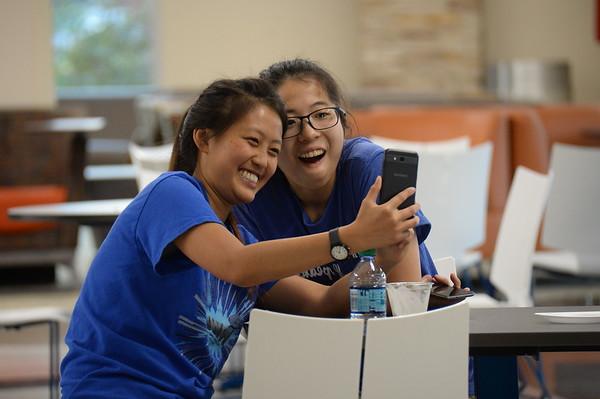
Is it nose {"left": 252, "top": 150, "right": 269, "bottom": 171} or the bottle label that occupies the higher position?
nose {"left": 252, "top": 150, "right": 269, "bottom": 171}

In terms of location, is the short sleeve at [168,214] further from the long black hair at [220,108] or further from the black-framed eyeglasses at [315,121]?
the black-framed eyeglasses at [315,121]

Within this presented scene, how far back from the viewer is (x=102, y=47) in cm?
1259

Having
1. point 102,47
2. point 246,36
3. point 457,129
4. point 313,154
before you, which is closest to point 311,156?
point 313,154

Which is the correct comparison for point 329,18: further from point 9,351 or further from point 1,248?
point 9,351

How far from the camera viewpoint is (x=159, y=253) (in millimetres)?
1768

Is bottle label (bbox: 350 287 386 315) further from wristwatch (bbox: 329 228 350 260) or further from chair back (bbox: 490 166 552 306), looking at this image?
chair back (bbox: 490 166 552 306)

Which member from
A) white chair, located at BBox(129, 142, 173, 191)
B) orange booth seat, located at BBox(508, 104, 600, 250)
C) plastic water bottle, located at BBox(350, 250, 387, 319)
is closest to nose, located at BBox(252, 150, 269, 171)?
plastic water bottle, located at BBox(350, 250, 387, 319)

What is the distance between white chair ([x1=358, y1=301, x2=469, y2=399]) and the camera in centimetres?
159

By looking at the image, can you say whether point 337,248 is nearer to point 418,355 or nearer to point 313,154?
point 418,355

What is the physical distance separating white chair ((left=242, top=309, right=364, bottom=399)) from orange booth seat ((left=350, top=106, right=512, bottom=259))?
14.3 feet

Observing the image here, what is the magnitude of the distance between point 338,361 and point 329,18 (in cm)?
1048

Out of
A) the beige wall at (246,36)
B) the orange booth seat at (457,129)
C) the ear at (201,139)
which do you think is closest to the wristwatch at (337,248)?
the ear at (201,139)

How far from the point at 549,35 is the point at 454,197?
7876 mm

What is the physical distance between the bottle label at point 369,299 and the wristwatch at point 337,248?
0.19m
